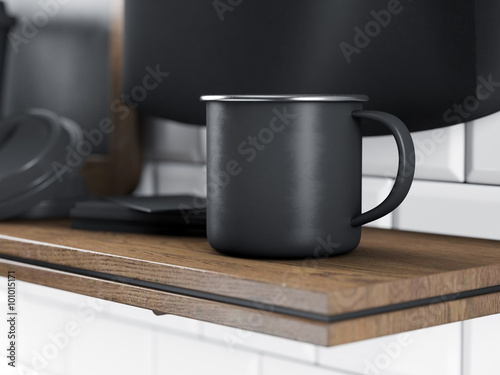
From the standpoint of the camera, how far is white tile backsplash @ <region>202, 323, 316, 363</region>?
980 millimetres

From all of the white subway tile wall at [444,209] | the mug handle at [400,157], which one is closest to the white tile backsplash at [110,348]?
the white subway tile wall at [444,209]

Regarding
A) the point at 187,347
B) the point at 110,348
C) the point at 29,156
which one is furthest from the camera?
the point at 110,348

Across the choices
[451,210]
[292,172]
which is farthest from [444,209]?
[292,172]

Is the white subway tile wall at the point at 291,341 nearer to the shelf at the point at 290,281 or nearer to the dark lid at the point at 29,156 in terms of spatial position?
the shelf at the point at 290,281

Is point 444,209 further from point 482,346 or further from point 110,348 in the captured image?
point 110,348

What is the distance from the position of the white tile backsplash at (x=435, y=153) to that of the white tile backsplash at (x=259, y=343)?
0.26m

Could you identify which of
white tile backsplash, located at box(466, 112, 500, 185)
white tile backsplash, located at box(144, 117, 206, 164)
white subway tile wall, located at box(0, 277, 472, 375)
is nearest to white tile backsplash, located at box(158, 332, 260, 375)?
white subway tile wall, located at box(0, 277, 472, 375)

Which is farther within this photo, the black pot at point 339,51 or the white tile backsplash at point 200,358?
the white tile backsplash at point 200,358

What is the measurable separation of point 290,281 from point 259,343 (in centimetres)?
51

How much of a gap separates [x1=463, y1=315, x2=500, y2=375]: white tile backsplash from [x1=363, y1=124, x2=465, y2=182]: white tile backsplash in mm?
134

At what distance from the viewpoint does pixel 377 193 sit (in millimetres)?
852

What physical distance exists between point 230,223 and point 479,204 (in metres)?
0.26

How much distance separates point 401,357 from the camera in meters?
0.85

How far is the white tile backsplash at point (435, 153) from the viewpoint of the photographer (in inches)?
30.5
